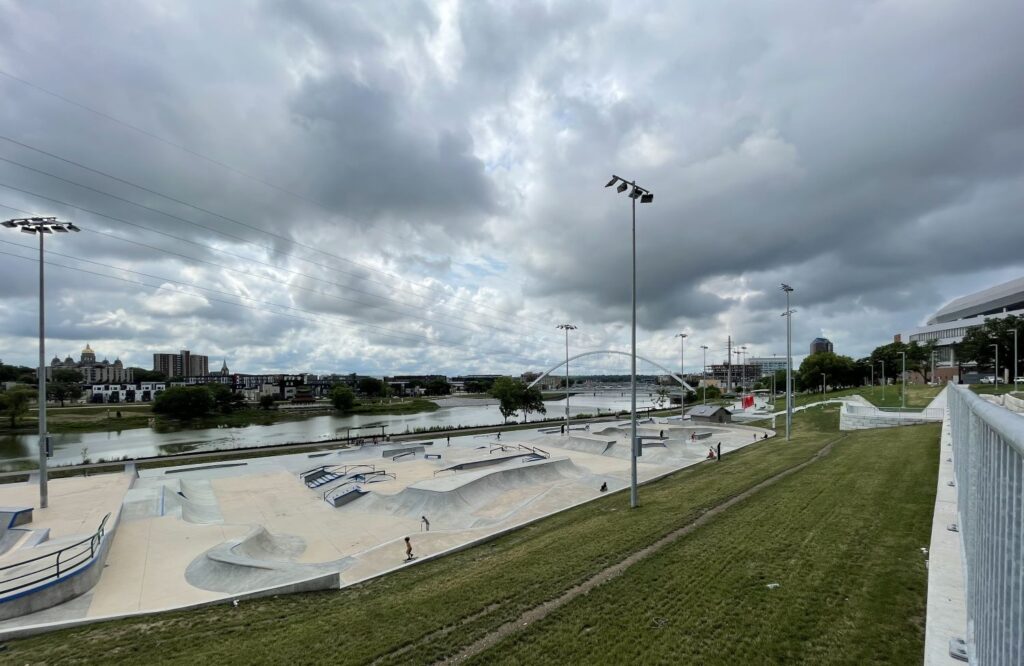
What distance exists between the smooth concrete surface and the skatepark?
40.4 ft

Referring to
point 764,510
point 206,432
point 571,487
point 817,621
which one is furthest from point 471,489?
point 206,432

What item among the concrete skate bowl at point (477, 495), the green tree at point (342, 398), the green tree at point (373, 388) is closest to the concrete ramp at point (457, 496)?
the concrete skate bowl at point (477, 495)

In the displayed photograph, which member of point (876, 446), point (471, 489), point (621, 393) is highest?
point (876, 446)

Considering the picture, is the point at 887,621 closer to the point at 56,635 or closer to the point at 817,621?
the point at 817,621

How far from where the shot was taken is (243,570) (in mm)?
13375

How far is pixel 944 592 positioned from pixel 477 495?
18.5 m

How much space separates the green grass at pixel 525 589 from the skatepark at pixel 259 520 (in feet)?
→ 4.80

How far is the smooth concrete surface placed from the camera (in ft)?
19.3

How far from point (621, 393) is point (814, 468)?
6457 inches

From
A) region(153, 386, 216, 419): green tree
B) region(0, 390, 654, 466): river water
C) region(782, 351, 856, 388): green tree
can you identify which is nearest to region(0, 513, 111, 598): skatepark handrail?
region(0, 390, 654, 466): river water

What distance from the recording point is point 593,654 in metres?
7.35

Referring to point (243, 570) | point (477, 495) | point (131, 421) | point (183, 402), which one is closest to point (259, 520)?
point (243, 570)

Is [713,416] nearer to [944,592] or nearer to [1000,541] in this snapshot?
[944,592]

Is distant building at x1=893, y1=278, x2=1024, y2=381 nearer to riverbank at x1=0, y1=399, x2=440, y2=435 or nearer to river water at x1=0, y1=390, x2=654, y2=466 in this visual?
river water at x1=0, y1=390, x2=654, y2=466
